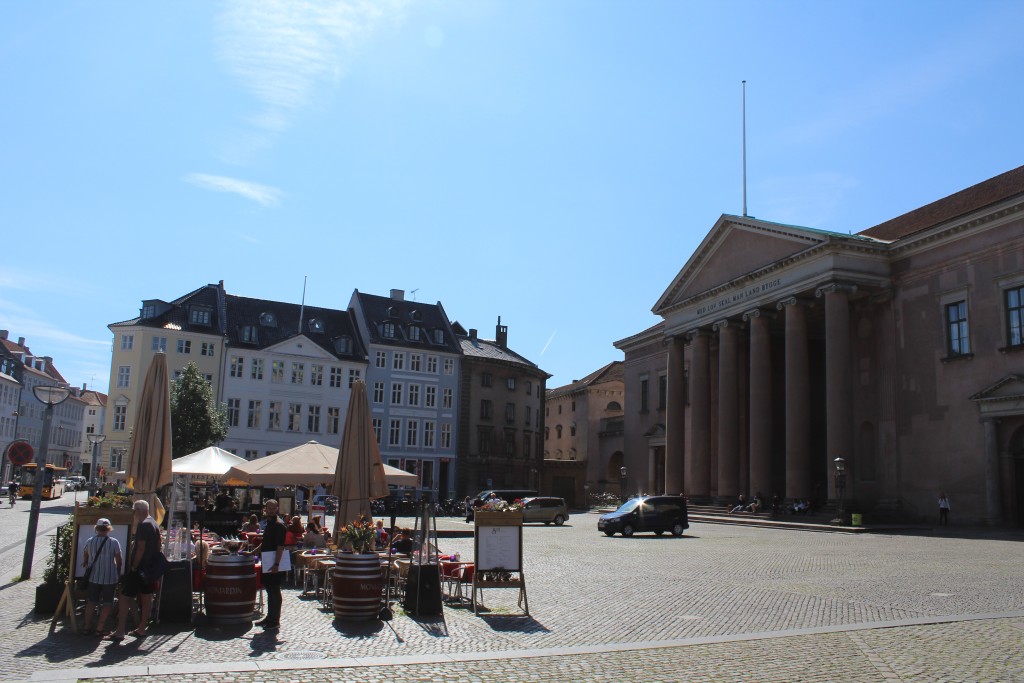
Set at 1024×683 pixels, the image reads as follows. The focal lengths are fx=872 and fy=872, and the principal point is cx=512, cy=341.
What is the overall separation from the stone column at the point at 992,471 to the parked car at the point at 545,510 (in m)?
19.3

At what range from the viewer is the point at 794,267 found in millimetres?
45375

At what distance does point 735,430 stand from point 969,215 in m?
17.3

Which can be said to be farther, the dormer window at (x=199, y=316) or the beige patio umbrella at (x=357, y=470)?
the dormer window at (x=199, y=316)

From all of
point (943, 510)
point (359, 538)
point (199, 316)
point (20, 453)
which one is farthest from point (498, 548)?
point (199, 316)

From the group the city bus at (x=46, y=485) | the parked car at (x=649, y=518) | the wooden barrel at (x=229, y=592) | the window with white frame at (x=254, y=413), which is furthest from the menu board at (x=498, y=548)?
the window with white frame at (x=254, y=413)

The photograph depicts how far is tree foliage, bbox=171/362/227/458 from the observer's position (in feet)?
164

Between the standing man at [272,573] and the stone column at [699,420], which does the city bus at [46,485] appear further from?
the standing man at [272,573]

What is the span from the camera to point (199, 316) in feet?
206

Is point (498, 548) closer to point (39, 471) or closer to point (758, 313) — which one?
point (39, 471)

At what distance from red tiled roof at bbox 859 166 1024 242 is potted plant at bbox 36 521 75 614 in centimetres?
3741

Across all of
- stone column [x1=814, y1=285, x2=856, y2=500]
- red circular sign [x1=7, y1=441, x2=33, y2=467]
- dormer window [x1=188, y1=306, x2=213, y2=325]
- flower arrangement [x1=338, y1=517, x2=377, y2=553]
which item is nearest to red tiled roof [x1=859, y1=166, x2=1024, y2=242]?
stone column [x1=814, y1=285, x2=856, y2=500]

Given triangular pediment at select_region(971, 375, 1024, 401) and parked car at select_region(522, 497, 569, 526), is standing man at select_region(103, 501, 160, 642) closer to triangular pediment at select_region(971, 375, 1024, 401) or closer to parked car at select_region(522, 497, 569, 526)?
parked car at select_region(522, 497, 569, 526)

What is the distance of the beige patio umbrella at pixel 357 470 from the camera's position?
16.9 metres

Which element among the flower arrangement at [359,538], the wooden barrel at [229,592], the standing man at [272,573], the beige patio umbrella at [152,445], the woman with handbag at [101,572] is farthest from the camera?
the beige patio umbrella at [152,445]
